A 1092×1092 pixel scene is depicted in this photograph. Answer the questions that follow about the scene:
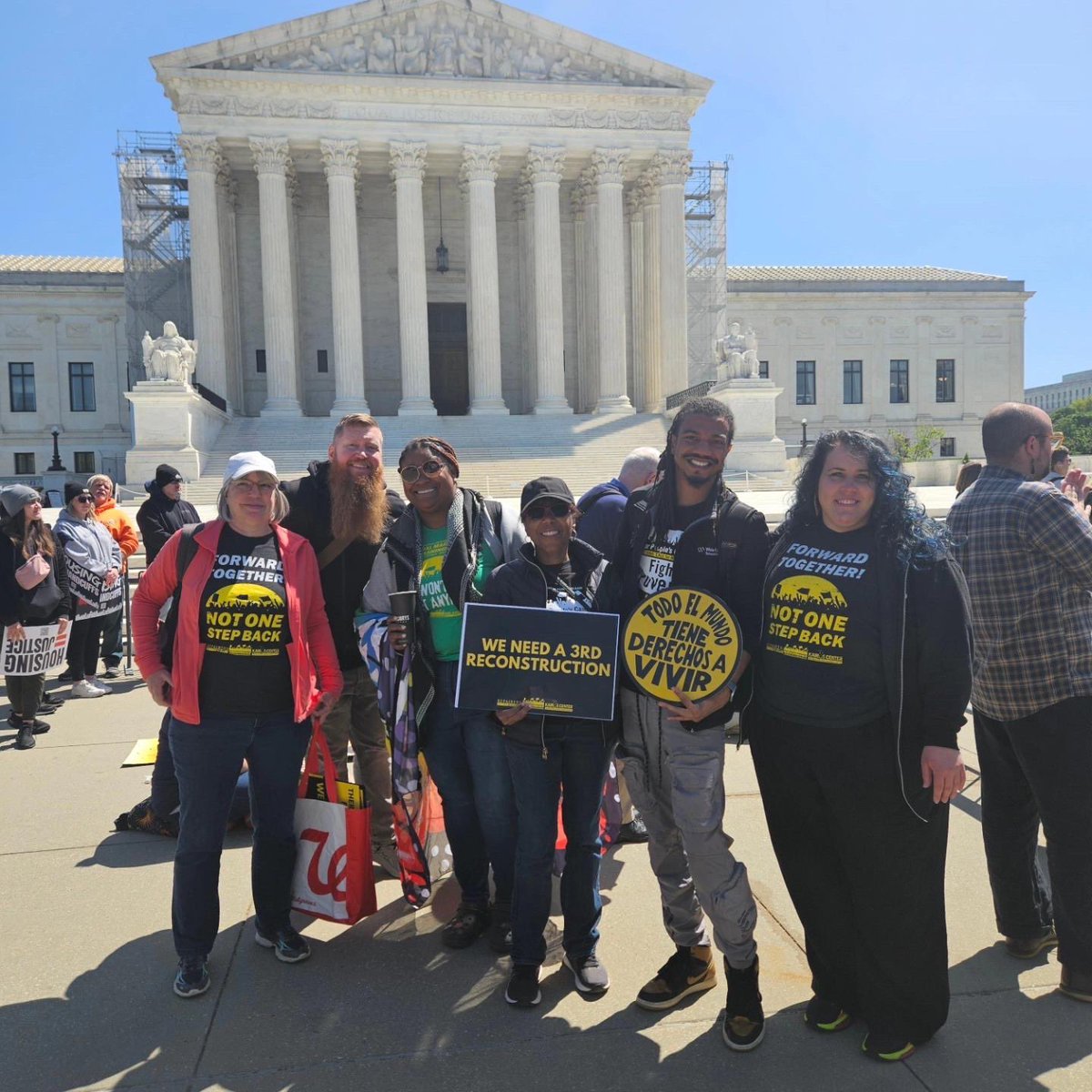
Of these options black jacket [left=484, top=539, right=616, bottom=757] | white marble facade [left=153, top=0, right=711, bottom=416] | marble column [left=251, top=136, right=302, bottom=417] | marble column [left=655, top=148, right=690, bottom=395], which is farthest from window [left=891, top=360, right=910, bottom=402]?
Answer: black jacket [left=484, top=539, right=616, bottom=757]

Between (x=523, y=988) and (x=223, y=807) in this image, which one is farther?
(x=223, y=807)

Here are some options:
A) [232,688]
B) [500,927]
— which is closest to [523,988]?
[500,927]

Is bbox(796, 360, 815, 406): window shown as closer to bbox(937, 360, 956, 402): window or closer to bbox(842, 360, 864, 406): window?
bbox(842, 360, 864, 406): window

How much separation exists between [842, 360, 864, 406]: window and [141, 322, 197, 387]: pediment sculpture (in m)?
36.7

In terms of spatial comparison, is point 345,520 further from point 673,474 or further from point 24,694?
point 24,694

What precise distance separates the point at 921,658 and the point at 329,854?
264cm

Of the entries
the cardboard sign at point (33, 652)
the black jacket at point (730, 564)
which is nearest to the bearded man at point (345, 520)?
the black jacket at point (730, 564)

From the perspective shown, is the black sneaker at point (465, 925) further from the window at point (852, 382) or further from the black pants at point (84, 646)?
the window at point (852, 382)

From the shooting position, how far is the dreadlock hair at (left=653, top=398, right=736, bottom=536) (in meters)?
3.76

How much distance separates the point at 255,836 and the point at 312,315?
120 feet

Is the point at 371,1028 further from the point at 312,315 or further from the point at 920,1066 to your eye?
the point at 312,315

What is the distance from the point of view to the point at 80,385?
45.3 m

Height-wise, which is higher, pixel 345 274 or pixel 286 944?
pixel 345 274

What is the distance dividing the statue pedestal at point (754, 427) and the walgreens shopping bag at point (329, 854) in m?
26.6
